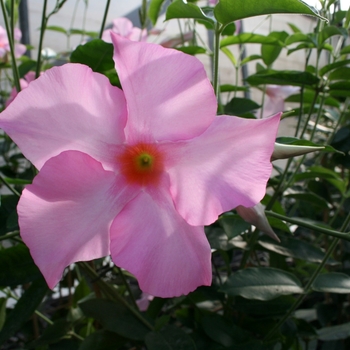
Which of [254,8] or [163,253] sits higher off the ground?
[254,8]

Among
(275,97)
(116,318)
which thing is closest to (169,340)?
(116,318)

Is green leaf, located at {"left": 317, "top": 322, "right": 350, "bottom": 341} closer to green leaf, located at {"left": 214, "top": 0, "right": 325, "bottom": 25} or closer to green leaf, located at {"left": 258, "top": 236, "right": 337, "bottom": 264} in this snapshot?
green leaf, located at {"left": 258, "top": 236, "right": 337, "bottom": 264}

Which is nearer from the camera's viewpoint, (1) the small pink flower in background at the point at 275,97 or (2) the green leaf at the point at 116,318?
(2) the green leaf at the point at 116,318

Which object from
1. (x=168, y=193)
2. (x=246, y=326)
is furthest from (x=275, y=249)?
(x=168, y=193)

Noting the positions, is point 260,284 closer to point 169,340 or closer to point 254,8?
point 169,340

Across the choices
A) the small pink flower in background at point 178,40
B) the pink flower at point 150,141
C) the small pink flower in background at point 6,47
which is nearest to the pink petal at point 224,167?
the pink flower at point 150,141

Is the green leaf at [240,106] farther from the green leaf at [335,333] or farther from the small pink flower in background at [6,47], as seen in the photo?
the small pink flower in background at [6,47]

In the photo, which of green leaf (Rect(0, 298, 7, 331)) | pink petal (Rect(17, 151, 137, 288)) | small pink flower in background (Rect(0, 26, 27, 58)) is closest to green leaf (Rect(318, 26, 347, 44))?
pink petal (Rect(17, 151, 137, 288))
